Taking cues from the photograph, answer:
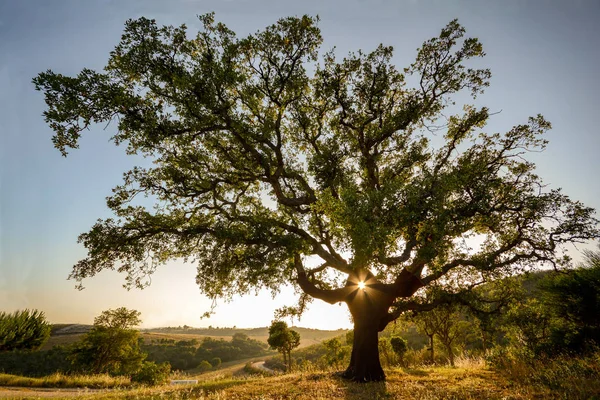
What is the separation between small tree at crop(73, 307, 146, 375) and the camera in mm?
27500

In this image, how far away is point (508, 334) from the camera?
46.1 ft

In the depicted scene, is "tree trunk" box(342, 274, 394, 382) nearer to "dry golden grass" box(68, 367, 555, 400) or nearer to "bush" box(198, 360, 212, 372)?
"dry golden grass" box(68, 367, 555, 400)

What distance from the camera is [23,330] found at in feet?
88.5

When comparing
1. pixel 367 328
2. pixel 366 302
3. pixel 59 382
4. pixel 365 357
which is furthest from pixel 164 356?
pixel 366 302

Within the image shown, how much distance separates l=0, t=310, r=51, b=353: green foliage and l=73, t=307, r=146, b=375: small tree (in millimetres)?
4381

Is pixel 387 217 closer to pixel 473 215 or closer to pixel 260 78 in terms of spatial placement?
pixel 473 215

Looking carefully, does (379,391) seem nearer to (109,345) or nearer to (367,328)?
(367,328)

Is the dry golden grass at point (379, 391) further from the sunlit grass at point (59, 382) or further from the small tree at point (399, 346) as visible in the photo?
the small tree at point (399, 346)

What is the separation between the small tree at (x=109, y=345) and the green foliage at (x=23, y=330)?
4.38 metres

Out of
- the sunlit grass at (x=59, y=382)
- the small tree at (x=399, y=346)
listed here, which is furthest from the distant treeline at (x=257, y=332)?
the sunlit grass at (x=59, y=382)

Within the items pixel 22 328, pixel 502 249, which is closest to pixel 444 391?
pixel 502 249

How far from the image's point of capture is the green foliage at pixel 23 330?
25.5 m

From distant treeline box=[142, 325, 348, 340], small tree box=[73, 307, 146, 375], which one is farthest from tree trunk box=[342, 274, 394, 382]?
distant treeline box=[142, 325, 348, 340]

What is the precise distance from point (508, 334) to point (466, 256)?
17.4ft
